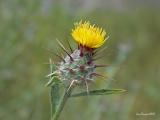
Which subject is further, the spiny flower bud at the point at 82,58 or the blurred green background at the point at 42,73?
the blurred green background at the point at 42,73

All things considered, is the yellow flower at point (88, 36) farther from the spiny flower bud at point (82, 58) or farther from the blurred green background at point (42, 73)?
the blurred green background at point (42, 73)

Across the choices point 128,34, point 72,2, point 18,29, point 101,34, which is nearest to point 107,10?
point 128,34

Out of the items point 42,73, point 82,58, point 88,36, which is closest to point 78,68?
point 82,58

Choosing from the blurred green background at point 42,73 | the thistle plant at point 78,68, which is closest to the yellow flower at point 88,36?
the thistle plant at point 78,68

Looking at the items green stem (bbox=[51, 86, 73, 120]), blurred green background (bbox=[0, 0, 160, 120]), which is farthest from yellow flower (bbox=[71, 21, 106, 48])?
blurred green background (bbox=[0, 0, 160, 120])

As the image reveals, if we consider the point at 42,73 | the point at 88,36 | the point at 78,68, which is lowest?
the point at 42,73

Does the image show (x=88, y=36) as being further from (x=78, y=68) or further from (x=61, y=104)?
(x=61, y=104)

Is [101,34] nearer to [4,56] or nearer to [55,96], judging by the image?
[55,96]

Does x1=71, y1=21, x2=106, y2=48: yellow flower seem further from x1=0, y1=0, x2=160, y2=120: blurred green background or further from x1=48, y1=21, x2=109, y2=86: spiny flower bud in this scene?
x1=0, y1=0, x2=160, y2=120: blurred green background
